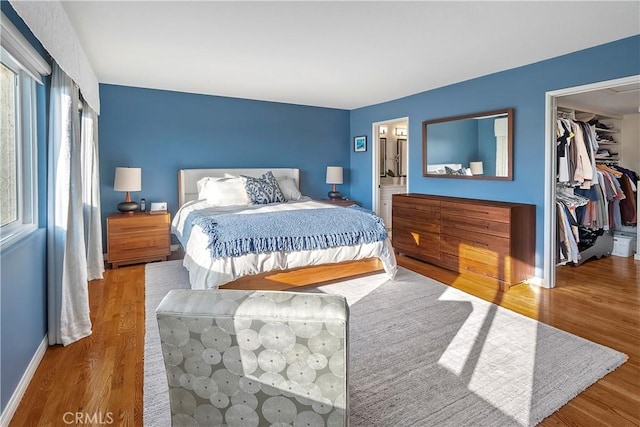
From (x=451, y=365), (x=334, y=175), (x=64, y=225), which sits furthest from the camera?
(x=334, y=175)

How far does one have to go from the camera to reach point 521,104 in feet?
12.3

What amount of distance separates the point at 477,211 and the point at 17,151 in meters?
3.83

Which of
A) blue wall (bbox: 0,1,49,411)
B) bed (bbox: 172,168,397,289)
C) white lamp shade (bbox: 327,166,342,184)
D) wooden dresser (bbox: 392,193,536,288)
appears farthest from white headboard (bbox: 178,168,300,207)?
wooden dresser (bbox: 392,193,536,288)

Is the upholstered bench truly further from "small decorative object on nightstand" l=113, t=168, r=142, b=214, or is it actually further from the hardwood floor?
"small decorative object on nightstand" l=113, t=168, r=142, b=214

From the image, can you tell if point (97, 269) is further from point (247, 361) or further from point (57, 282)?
point (247, 361)

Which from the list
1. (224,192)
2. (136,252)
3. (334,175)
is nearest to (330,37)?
(224,192)

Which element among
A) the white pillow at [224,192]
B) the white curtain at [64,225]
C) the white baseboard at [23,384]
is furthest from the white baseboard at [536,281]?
the white baseboard at [23,384]

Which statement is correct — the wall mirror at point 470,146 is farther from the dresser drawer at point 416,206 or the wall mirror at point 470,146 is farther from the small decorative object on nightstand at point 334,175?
the small decorative object on nightstand at point 334,175

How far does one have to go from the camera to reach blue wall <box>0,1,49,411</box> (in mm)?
1698

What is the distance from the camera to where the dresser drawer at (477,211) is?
11.4 ft

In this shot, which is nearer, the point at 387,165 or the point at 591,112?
the point at 591,112

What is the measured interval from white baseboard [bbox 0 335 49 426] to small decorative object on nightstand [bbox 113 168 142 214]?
2315 mm

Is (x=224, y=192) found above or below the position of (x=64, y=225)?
above

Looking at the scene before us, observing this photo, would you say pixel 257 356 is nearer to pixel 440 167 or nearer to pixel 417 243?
pixel 417 243
